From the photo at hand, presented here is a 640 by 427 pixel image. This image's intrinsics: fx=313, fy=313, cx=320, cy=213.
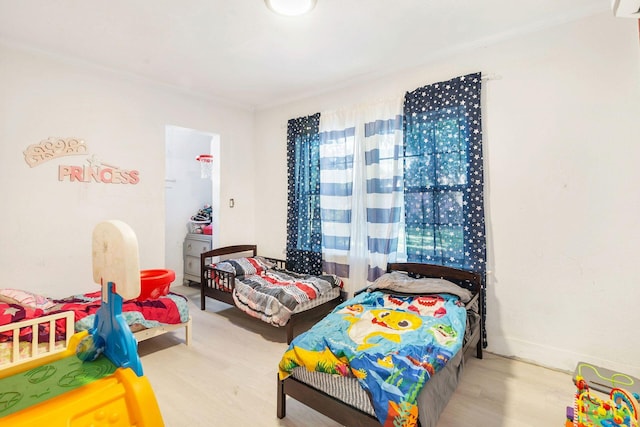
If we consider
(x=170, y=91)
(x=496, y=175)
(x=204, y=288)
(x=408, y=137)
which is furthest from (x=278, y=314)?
(x=170, y=91)

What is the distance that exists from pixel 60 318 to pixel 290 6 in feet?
8.37

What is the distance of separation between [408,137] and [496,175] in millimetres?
846

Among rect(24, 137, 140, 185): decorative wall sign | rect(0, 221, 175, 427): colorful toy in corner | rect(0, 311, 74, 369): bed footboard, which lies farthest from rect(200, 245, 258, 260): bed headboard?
rect(0, 221, 175, 427): colorful toy in corner

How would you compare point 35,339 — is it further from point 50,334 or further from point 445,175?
point 445,175

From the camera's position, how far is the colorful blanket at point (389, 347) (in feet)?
4.83

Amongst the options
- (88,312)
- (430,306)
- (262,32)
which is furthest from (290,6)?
(88,312)

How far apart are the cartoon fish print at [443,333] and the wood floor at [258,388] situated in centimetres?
46

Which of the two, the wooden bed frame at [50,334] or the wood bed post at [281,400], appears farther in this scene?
the wood bed post at [281,400]

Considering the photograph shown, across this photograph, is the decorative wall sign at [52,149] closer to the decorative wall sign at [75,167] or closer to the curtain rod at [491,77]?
the decorative wall sign at [75,167]

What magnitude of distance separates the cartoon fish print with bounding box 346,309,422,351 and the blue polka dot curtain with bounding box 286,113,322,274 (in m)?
1.58

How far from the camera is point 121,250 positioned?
1.34 metres

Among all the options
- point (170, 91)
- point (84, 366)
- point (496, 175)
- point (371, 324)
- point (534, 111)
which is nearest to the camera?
point (84, 366)

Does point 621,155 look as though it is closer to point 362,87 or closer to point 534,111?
point 534,111

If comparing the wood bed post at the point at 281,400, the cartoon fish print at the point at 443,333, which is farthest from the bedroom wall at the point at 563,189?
the wood bed post at the point at 281,400
